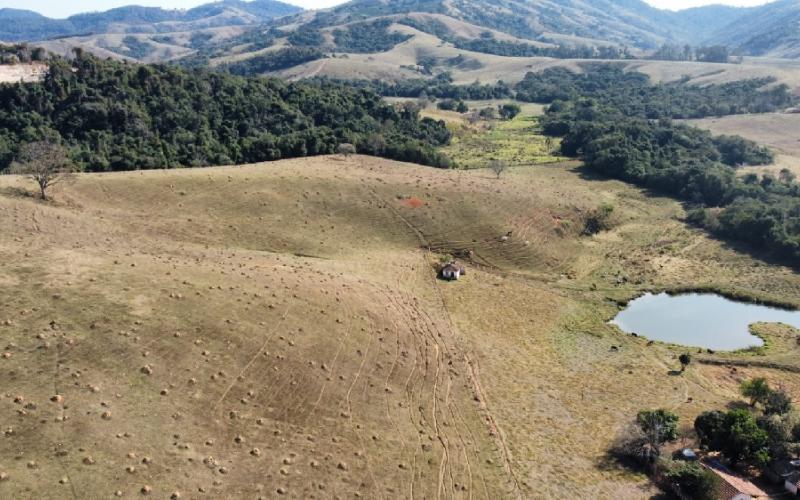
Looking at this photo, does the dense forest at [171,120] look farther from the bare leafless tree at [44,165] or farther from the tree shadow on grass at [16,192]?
the tree shadow on grass at [16,192]

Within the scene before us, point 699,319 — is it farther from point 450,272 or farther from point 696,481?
point 696,481

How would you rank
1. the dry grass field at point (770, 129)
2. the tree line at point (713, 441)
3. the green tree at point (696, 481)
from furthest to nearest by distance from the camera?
the dry grass field at point (770, 129) < the tree line at point (713, 441) < the green tree at point (696, 481)

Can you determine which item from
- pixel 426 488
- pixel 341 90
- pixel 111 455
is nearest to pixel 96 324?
pixel 111 455

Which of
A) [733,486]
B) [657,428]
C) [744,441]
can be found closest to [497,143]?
[657,428]

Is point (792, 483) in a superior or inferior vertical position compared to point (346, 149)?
inferior

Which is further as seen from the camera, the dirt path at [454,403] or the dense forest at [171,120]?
the dense forest at [171,120]

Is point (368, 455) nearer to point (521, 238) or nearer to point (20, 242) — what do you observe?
point (20, 242)

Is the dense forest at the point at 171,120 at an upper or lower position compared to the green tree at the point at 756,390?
upper

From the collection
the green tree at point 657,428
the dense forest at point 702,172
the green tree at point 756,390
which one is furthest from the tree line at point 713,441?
the dense forest at point 702,172
